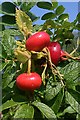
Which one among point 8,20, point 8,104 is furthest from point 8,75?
point 8,20

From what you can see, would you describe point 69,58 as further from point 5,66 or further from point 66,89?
point 5,66

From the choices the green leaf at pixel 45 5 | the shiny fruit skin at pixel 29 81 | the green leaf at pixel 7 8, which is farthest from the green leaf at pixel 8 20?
the shiny fruit skin at pixel 29 81

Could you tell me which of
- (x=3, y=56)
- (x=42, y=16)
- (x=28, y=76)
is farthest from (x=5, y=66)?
(x=42, y=16)

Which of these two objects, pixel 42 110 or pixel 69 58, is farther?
pixel 69 58

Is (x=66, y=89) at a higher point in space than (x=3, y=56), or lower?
lower

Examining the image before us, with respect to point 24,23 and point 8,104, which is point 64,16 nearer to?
point 24,23

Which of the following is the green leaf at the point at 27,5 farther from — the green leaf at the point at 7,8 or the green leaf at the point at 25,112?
the green leaf at the point at 25,112
